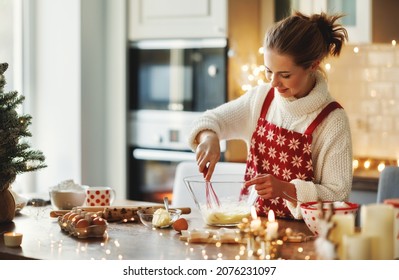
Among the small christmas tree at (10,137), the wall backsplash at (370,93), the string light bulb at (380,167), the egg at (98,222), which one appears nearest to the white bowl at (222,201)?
the egg at (98,222)

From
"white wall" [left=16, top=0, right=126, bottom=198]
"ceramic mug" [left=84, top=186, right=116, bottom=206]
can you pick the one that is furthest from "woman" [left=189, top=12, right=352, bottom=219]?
"white wall" [left=16, top=0, right=126, bottom=198]

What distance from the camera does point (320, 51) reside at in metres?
2.10

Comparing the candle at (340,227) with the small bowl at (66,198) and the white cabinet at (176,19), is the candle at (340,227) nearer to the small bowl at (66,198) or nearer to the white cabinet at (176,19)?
the small bowl at (66,198)

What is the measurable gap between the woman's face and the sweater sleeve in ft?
0.41

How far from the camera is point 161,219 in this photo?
194 cm

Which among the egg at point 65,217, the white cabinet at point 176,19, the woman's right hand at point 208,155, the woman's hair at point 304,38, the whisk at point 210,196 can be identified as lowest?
the egg at point 65,217

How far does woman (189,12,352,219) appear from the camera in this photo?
201 cm

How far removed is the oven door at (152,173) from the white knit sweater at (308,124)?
1429 millimetres

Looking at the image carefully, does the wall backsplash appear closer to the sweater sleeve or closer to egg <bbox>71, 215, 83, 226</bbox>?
the sweater sleeve

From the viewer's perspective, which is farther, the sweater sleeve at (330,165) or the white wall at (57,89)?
the white wall at (57,89)

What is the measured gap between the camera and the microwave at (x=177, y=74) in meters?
3.61

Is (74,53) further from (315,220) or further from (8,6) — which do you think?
(315,220)

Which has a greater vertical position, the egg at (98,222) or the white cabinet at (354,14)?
the white cabinet at (354,14)
